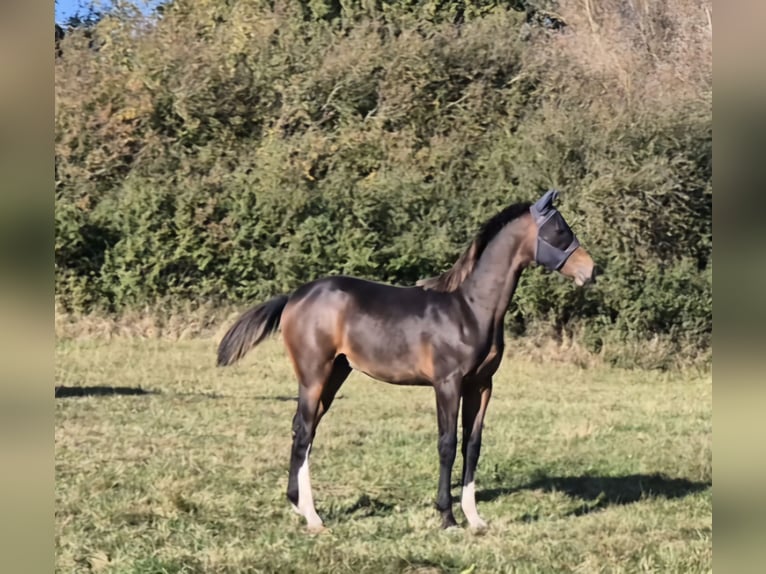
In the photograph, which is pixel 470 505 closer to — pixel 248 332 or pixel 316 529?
pixel 316 529

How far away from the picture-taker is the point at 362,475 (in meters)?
5.86

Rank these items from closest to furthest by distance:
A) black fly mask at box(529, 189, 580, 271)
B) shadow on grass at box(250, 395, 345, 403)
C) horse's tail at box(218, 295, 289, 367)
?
black fly mask at box(529, 189, 580, 271), horse's tail at box(218, 295, 289, 367), shadow on grass at box(250, 395, 345, 403)

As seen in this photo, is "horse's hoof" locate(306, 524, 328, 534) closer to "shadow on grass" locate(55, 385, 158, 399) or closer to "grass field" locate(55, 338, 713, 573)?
"grass field" locate(55, 338, 713, 573)

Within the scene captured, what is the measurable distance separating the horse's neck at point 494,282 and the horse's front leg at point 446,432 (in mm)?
422

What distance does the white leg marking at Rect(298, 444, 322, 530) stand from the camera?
4656 mm

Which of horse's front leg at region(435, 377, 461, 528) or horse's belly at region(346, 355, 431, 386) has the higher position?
horse's belly at region(346, 355, 431, 386)

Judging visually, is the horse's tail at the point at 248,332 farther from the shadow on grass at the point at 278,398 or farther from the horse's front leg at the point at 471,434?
the shadow on grass at the point at 278,398

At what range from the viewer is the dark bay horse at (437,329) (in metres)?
4.57

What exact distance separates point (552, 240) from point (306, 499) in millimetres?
2139

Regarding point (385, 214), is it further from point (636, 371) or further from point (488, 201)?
point (636, 371)

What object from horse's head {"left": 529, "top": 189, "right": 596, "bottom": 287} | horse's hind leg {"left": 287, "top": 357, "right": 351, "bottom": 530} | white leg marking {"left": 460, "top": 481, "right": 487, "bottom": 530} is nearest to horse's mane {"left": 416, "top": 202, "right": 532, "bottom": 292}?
horse's head {"left": 529, "top": 189, "right": 596, "bottom": 287}

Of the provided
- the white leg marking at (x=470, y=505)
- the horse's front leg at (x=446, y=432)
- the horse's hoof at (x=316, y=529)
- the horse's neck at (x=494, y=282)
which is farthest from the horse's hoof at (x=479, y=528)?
the horse's neck at (x=494, y=282)

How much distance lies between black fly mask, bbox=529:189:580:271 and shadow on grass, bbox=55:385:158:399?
5373 millimetres

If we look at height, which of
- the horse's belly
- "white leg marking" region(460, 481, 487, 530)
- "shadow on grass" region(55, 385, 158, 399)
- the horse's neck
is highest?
the horse's neck
